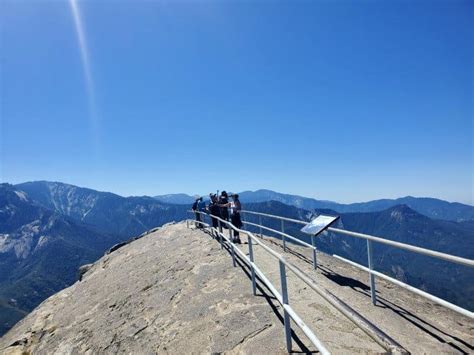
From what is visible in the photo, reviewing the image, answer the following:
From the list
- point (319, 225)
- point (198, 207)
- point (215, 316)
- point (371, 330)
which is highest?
point (198, 207)

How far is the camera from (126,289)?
13312 millimetres

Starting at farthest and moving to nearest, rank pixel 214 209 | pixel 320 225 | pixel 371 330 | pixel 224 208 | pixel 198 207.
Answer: pixel 198 207, pixel 214 209, pixel 224 208, pixel 320 225, pixel 371 330

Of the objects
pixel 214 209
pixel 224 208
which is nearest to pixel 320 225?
pixel 224 208

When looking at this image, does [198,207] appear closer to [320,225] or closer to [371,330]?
[320,225]

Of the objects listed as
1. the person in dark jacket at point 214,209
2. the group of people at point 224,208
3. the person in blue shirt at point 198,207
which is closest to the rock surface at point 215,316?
the group of people at point 224,208

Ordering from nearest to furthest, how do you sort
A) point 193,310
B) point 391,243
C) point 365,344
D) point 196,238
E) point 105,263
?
1. point 365,344
2. point 391,243
3. point 193,310
4. point 196,238
5. point 105,263

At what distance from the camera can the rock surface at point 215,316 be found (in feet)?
21.8

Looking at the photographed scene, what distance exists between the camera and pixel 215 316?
834 centimetres

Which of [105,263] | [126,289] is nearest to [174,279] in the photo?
[126,289]

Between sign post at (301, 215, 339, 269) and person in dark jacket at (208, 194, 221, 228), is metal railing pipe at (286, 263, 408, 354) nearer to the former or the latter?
sign post at (301, 215, 339, 269)

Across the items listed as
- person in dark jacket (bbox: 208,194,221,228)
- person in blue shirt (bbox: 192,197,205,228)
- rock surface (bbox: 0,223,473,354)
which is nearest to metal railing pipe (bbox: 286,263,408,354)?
rock surface (bbox: 0,223,473,354)

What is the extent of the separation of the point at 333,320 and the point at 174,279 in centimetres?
695

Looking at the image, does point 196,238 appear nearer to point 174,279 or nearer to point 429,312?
point 174,279

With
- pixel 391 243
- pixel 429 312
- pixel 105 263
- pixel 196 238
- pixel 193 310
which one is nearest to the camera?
pixel 391 243
